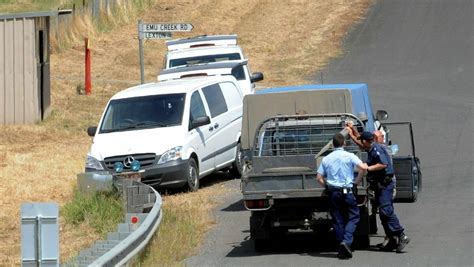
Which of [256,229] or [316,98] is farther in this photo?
[316,98]

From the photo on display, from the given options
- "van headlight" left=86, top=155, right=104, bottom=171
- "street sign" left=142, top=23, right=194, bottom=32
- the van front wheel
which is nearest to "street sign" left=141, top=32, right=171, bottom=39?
"street sign" left=142, top=23, right=194, bottom=32

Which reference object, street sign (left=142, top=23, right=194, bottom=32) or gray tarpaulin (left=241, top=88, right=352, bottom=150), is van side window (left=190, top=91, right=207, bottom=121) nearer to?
gray tarpaulin (left=241, top=88, right=352, bottom=150)

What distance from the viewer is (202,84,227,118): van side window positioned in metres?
20.7

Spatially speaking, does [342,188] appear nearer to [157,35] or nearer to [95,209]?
[95,209]

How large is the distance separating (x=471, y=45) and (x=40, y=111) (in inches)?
615

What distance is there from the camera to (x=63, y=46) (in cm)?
3981

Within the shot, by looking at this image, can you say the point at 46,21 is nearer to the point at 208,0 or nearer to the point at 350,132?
the point at 350,132

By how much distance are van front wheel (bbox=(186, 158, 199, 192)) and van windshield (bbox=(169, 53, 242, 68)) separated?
320 inches

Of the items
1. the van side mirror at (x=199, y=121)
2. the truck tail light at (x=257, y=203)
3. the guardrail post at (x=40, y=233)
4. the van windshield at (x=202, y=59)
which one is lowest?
the van side mirror at (x=199, y=121)

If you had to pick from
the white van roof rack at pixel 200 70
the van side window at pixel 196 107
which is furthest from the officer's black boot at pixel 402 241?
the white van roof rack at pixel 200 70

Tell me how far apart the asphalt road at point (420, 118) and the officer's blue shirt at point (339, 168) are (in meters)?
0.90

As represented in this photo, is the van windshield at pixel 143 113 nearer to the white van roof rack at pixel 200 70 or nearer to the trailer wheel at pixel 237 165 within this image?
the trailer wheel at pixel 237 165

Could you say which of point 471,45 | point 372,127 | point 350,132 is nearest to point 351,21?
point 471,45

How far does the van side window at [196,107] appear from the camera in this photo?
2008 centimetres
